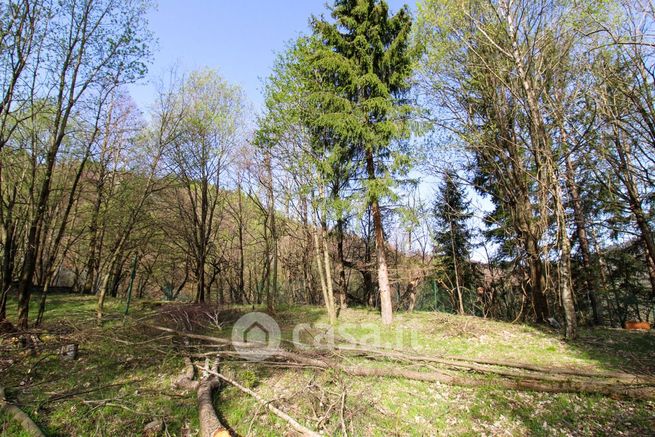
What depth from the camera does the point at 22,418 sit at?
3.91 m

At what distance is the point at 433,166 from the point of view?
11516mm

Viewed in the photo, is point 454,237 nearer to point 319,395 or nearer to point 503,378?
point 503,378

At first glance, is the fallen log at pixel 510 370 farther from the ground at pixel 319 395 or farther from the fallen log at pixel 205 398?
the fallen log at pixel 205 398

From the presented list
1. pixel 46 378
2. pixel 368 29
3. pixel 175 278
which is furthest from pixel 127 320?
pixel 175 278

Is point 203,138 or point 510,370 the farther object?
point 203,138

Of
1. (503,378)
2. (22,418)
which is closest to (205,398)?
(22,418)

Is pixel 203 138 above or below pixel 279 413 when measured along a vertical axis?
above

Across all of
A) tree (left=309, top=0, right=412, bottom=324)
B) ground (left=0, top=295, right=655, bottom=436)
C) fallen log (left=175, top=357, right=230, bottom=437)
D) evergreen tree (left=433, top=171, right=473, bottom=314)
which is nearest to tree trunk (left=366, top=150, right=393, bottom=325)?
tree (left=309, top=0, right=412, bottom=324)

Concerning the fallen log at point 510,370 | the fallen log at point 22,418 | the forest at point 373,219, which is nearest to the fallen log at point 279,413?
the forest at point 373,219

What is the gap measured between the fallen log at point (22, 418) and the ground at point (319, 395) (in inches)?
4.1

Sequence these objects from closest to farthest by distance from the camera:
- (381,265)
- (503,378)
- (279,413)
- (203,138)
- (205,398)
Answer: (279,413) → (205,398) → (503,378) → (381,265) → (203,138)

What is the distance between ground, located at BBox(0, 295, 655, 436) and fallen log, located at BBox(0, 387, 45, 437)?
104 millimetres

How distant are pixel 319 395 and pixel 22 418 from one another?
12.2ft

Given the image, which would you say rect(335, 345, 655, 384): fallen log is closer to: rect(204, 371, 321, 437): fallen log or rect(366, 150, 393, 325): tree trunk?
rect(204, 371, 321, 437): fallen log
